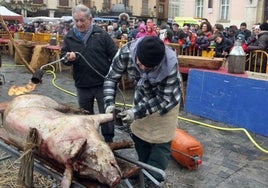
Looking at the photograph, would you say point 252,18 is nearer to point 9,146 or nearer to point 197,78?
point 197,78

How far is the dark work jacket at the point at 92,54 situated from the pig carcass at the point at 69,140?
3.43 ft

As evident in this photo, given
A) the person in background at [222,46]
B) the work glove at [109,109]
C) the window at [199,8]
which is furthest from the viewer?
the window at [199,8]

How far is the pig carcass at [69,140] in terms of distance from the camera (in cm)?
230

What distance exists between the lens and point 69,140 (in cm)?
241

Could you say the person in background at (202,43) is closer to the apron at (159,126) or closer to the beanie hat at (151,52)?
the apron at (159,126)

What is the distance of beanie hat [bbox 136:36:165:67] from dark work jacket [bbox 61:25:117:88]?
131 cm

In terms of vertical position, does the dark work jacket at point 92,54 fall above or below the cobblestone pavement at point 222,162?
above

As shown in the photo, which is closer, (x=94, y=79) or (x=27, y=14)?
(x=94, y=79)

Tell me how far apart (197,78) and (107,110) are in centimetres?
361

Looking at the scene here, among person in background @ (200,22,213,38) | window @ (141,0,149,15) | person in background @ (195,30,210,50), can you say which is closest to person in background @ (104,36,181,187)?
person in background @ (195,30,210,50)

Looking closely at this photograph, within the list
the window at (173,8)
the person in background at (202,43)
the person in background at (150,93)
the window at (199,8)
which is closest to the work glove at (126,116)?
the person in background at (150,93)

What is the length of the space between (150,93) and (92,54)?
1124 millimetres

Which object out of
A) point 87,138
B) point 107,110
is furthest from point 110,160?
point 107,110

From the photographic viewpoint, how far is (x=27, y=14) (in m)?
40.3
